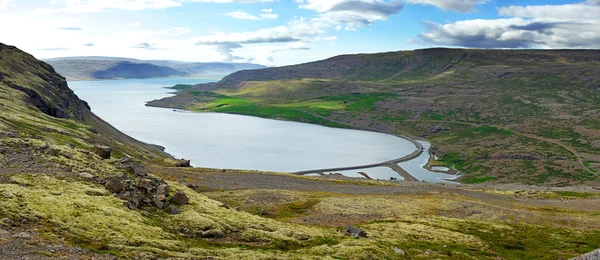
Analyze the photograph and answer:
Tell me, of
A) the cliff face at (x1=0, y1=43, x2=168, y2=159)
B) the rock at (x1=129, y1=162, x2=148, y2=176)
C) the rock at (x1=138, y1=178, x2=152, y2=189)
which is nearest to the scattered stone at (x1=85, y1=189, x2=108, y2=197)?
the rock at (x1=138, y1=178, x2=152, y2=189)

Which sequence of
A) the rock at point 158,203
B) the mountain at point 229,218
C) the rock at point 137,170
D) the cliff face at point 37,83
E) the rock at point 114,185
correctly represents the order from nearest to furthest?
1. the mountain at point 229,218
2. the rock at point 158,203
3. the rock at point 114,185
4. the rock at point 137,170
5. the cliff face at point 37,83

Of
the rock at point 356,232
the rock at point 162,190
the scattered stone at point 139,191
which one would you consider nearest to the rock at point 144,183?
the scattered stone at point 139,191

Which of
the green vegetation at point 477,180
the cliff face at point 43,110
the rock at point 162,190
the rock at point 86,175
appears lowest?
the green vegetation at point 477,180

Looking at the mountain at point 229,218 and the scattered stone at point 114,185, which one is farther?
the scattered stone at point 114,185

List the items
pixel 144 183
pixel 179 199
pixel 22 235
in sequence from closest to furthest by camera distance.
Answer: pixel 22 235
pixel 144 183
pixel 179 199

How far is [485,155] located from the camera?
186 metres

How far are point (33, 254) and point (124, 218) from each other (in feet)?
29.1

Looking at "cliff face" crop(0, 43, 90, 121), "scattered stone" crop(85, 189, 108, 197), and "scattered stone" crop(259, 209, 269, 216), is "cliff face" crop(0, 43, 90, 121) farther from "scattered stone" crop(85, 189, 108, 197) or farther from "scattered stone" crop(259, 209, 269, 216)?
"scattered stone" crop(85, 189, 108, 197)

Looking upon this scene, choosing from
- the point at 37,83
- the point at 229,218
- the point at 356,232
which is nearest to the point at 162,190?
the point at 229,218

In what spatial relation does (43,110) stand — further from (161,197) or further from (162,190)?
(161,197)

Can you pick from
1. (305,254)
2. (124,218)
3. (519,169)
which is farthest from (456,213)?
(519,169)

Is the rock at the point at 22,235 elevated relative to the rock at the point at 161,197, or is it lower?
elevated

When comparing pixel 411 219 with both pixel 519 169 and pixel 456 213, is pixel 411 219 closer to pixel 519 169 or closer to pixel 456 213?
pixel 456 213

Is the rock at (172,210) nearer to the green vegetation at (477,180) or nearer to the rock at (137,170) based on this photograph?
the rock at (137,170)
